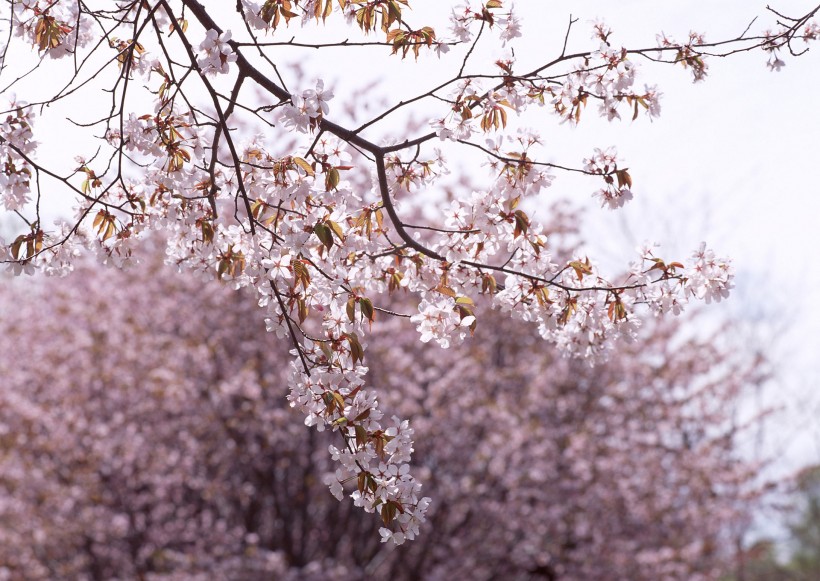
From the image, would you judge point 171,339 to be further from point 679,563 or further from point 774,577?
point 774,577

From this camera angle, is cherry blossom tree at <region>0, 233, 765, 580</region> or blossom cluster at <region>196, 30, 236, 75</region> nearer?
blossom cluster at <region>196, 30, 236, 75</region>

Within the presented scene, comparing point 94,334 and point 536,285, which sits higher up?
point 94,334

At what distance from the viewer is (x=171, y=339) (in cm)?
1005

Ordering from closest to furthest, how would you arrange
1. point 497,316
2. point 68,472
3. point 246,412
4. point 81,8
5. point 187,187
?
1. point 187,187
2. point 81,8
3. point 246,412
4. point 68,472
5. point 497,316

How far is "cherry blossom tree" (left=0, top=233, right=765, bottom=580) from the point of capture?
32.0 ft

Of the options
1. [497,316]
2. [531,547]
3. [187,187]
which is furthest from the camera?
[497,316]

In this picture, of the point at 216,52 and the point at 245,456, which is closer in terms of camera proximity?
the point at 216,52

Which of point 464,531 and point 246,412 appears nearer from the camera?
point 246,412

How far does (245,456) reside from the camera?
9.73 m

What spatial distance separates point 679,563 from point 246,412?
23.0 ft

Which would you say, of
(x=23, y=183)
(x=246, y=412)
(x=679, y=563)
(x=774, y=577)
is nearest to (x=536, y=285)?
(x=23, y=183)

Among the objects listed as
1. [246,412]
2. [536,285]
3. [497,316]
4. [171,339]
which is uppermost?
[497,316]

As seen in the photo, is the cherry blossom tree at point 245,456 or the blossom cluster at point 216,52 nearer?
the blossom cluster at point 216,52

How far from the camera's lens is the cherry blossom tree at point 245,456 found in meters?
9.75
